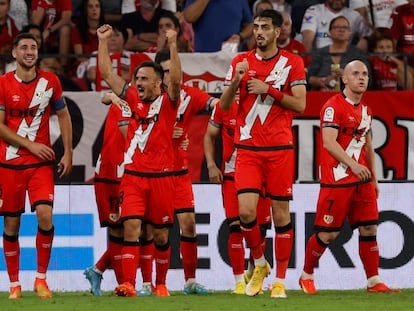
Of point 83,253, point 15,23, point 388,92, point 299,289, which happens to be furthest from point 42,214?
point 15,23

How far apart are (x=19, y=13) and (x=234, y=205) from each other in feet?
20.4

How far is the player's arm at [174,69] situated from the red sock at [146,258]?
1.53 m

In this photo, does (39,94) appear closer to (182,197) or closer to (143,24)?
(182,197)

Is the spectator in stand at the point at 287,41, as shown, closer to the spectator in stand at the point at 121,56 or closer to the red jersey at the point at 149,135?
the spectator in stand at the point at 121,56

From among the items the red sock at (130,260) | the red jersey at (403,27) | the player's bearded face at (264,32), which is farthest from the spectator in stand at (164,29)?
the red sock at (130,260)

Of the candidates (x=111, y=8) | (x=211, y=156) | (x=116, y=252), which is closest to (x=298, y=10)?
(x=111, y=8)

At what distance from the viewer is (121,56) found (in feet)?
55.1

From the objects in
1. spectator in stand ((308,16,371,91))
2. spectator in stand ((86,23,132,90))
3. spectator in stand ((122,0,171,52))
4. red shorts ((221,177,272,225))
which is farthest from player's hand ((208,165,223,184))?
spectator in stand ((122,0,171,52))

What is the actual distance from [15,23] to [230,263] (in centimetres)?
547

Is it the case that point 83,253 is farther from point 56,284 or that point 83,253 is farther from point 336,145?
point 336,145

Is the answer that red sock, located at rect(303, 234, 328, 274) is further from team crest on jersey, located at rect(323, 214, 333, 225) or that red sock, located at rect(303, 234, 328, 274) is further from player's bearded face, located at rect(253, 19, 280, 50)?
player's bearded face, located at rect(253, 19, 280, 50)

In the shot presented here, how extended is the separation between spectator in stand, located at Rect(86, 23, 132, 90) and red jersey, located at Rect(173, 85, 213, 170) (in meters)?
3.00

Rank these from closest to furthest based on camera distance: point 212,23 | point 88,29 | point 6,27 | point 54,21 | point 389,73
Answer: point 389,73 → point 212,23 → point 6,27 → point 88,29 → point 54,21

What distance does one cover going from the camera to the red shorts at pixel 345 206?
13.1 metres
